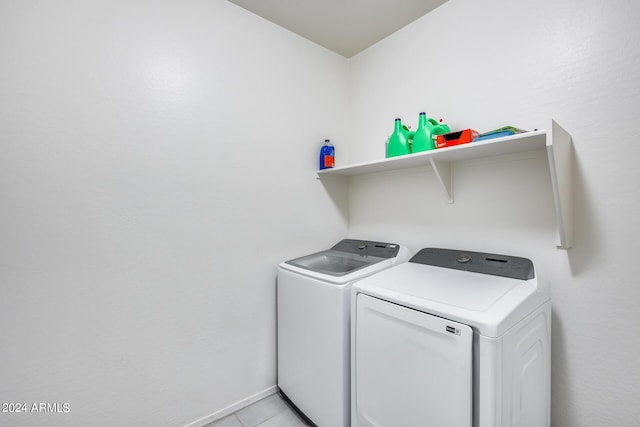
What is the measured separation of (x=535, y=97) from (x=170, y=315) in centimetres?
236

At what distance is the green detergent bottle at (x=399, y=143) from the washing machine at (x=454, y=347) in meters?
0.79

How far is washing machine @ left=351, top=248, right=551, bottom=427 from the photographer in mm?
961

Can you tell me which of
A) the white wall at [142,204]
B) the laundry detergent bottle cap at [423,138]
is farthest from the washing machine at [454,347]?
the white wall at [142,204]

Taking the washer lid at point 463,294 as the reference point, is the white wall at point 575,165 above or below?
above

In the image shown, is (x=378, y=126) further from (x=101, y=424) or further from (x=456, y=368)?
(x=101, y=424)

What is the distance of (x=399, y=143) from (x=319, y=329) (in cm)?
126

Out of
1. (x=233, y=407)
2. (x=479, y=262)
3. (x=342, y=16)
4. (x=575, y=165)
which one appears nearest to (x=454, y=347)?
(x=479, y=262)

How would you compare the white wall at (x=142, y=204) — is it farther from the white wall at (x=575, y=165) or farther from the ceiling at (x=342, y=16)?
the white wall at (x=575, y=165)

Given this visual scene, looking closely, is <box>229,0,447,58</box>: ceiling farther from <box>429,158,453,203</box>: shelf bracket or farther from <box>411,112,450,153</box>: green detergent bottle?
<box>429,158,453,203</box>: shelf bracket

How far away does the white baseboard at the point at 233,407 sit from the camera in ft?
5.47

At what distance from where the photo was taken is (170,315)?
5.16 feet

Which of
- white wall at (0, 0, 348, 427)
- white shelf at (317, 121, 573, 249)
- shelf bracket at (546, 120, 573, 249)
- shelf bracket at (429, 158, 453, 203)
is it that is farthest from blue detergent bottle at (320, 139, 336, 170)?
shelf bracket at (546, 120, 573, 249)

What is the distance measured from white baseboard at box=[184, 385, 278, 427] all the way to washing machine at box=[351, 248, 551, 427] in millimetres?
808

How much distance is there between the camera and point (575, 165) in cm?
133
